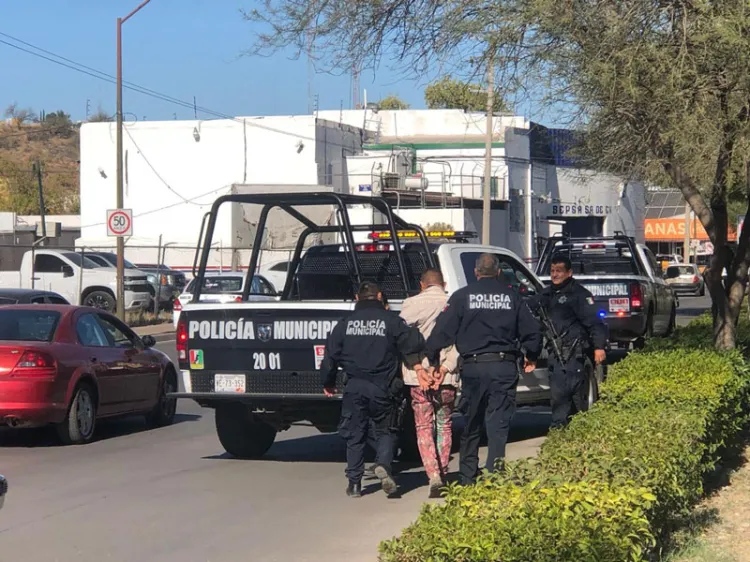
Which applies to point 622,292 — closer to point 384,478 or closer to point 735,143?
point 735,143

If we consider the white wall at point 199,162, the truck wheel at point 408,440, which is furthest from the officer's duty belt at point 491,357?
the white wall at point 199,162

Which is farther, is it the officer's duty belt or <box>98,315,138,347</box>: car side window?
<box>98,315,138,347</box>: car side window

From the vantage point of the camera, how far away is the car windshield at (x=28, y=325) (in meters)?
12.1

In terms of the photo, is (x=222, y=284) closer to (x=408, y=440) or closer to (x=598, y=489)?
(x=408, y=440)

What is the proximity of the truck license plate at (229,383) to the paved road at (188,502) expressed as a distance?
0.79 m

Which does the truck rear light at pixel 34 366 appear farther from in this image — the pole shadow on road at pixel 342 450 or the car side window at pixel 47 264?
the car side window at pixel 47 264

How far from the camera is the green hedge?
4.64m

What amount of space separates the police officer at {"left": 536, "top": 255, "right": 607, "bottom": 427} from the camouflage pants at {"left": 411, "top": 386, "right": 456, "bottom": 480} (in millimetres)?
1226

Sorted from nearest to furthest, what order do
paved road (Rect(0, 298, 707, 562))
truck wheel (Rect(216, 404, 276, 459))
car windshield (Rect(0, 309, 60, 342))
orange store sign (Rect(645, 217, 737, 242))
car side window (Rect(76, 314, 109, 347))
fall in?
paved road (Rect(0, 298, 707, 562))
truck wheel (Rect(216, 404, 276, 459))
car windshield (Rect(0, 309, 60, 342))
car side window (Rect(76, 314, 109, 347))
orange store sign (Rect(645, 217, 737, 242))

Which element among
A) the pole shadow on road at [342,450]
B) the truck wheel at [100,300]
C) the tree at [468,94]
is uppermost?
the tree at [468,94]

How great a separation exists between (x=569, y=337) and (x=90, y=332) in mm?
5619

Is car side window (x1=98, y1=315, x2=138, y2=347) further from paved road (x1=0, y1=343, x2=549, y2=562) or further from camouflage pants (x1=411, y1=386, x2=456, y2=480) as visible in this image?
camouflage pants (x1=411, y1=386, x2=456, y2=480)

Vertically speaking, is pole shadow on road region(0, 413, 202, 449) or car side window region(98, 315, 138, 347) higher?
car side window region(98, 315, 138, 347)

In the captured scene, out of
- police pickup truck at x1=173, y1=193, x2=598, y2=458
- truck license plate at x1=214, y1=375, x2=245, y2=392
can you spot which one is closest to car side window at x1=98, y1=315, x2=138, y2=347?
police pickup truck at x1=173, y1=193, x2=598, y2=458
